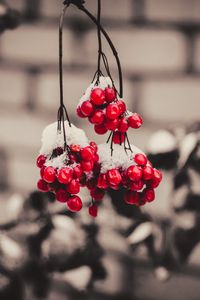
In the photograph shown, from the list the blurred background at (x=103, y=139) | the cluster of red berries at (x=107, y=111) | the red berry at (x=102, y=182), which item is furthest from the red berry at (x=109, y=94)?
the blurred background at (x=103, y=139)

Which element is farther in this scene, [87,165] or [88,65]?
[88,65]

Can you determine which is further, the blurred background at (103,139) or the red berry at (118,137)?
the blurred background at (103,139)

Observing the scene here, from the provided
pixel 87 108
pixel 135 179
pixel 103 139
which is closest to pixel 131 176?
pixel 135 179

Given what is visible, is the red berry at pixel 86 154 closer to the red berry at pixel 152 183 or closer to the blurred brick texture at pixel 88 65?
the red berry at pixel 152 183

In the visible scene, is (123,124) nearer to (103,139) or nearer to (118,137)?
(118,137)

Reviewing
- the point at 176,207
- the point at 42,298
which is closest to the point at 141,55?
the point at 176,207

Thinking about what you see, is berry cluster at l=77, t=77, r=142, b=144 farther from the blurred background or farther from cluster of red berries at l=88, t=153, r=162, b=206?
the blurred background
